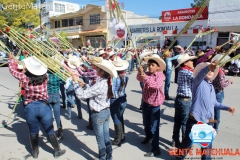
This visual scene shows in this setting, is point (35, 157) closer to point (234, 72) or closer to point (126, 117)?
point (126, 117)

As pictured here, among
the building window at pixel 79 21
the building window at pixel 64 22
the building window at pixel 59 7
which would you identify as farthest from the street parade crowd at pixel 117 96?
the building window at pixel 59 7

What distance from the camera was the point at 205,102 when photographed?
2.85 m

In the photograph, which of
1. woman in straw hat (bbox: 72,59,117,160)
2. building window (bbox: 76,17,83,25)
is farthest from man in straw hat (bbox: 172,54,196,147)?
building window (bbox: 76,17,83,25)

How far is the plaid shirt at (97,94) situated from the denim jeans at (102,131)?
0.12 meters

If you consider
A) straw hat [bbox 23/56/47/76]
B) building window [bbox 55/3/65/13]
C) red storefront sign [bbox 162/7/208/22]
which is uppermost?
building window [bbox 55/3/65/13]

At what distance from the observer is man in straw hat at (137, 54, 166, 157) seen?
11.3 feet

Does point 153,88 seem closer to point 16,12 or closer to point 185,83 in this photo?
point 185,83

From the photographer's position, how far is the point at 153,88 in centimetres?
345

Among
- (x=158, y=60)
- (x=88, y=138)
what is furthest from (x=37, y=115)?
(x=158, y=60)

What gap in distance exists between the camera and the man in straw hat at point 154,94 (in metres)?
3.46

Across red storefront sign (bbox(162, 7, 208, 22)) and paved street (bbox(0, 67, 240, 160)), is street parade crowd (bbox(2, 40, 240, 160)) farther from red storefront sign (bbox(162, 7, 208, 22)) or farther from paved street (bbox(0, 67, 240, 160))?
red storefront sign (bbox(162, 7, 208, 22))

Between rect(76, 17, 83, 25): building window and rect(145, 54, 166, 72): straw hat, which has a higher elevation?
rect(76, 17, 83, 25): building window

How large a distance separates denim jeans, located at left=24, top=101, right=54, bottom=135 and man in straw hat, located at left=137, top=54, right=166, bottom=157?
1.75 m

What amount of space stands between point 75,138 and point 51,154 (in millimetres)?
713
